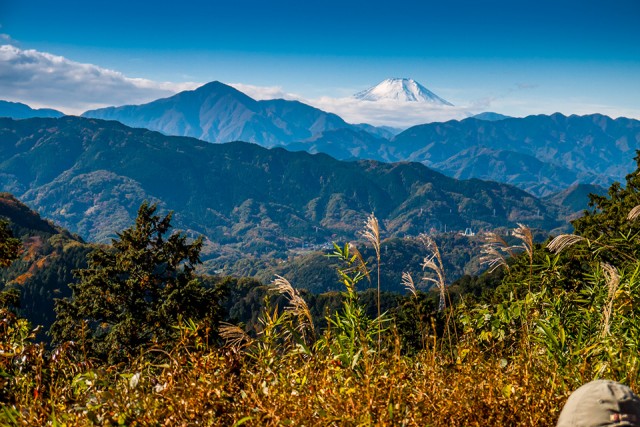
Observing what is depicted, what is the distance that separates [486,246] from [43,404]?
17.0 ft

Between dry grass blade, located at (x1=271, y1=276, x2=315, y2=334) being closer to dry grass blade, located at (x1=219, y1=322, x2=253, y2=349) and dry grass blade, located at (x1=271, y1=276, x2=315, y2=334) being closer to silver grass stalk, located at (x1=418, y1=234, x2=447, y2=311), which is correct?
dry grass blade, located at (x1=219, y1=322, x2=253, y2=349)

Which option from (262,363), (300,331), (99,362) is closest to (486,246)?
(300,331)

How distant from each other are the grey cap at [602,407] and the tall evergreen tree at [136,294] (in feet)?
73.0

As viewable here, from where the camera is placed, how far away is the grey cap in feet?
10.2

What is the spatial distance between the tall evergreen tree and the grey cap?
22236 mm

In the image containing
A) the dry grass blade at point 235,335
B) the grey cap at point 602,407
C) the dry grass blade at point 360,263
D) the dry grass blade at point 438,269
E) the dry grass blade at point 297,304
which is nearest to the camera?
the grey cap at point 602,407

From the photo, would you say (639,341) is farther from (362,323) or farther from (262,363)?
(262,363)

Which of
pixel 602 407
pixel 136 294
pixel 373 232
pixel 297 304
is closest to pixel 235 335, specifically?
pixel 297 304

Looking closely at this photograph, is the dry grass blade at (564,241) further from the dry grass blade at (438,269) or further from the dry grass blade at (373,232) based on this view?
the dry grass blade at (373,232)

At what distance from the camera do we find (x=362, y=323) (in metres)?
5.25

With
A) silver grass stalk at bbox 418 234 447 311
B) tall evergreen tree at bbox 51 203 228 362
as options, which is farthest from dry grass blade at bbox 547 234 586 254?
tall evergreen tree at bbox 51 203 228 362

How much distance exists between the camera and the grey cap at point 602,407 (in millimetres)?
3100

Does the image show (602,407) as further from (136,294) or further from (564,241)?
(136,294)

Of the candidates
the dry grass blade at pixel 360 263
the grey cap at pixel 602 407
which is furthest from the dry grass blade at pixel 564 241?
the grey cap at pixel 602 407
